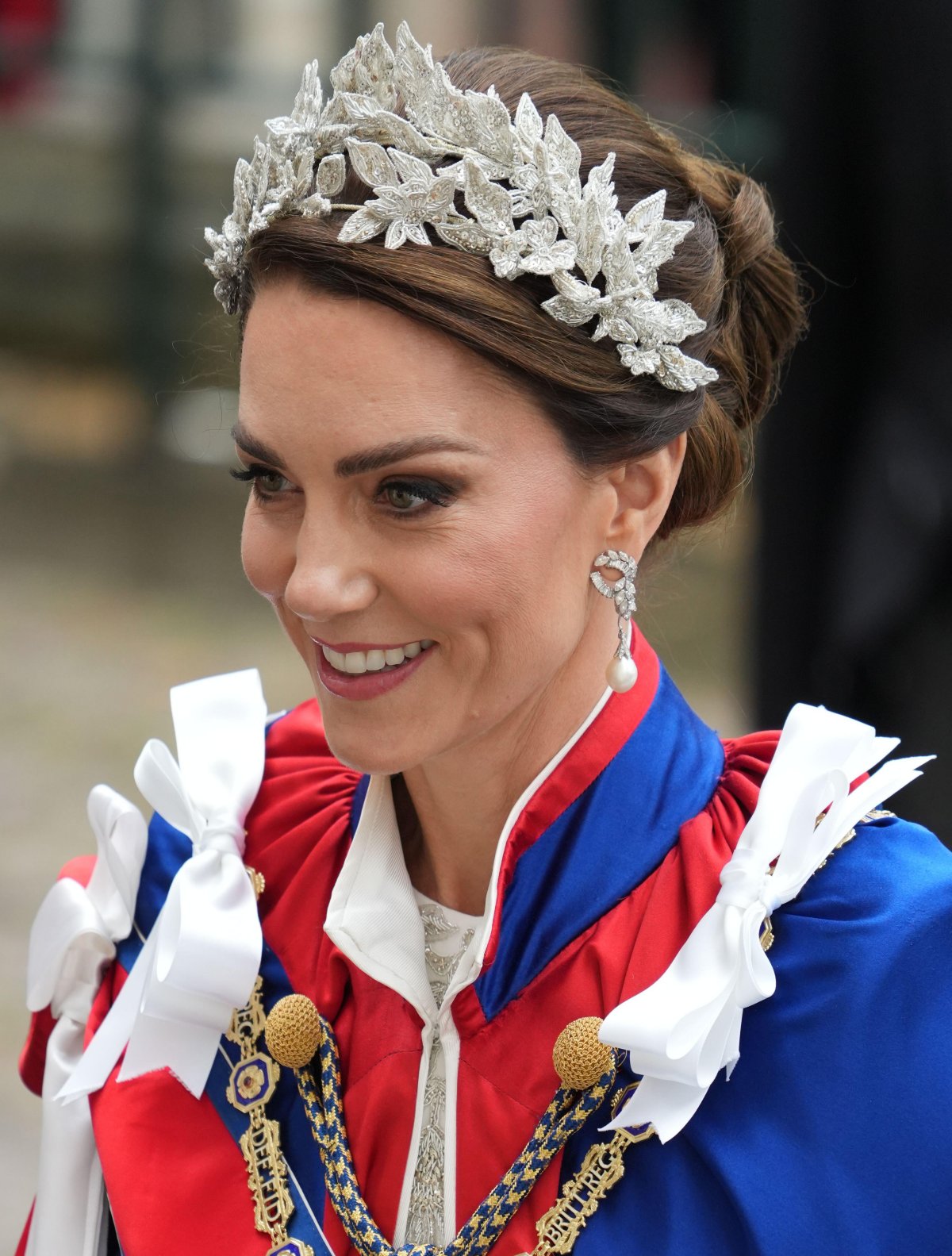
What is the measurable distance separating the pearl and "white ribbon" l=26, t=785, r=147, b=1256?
1.82ft

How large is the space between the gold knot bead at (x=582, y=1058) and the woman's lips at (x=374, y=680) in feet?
1.11

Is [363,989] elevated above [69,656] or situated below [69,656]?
above

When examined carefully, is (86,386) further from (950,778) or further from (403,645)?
(403,645)

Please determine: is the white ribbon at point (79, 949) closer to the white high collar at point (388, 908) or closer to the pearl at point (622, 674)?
the white high collar at point (388, 908)

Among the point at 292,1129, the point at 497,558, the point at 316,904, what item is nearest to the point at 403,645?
the point at 497,558

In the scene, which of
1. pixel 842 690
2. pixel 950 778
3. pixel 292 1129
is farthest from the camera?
pixel 842 690

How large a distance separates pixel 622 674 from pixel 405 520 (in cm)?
27

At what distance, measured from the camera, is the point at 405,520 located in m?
1.44

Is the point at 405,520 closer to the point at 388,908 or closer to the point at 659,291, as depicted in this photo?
the point at 659,291

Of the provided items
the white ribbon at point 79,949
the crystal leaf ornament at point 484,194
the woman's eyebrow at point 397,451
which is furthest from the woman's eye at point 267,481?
the white ribbon at point 79,949

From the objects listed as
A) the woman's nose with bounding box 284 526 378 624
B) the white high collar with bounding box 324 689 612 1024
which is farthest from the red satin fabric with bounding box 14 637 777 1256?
the woman's nose with bounding box 284 526 378 624

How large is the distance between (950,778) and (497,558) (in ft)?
4.96

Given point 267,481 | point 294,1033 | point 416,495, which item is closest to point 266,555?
point 267,481

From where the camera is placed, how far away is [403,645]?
1.49 m
